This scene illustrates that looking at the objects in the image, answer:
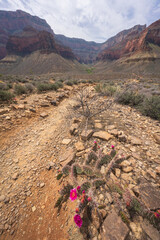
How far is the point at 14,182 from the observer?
1.88m

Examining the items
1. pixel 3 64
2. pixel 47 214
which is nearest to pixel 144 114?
pixel 47 214

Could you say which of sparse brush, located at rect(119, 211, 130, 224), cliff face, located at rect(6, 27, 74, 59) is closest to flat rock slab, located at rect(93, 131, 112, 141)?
sparse brush, located at rect(119, 211, 130, 224)

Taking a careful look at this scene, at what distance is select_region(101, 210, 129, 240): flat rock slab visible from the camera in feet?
3.41

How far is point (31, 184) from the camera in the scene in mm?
1814

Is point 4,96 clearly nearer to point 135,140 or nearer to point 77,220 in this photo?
point 77,220

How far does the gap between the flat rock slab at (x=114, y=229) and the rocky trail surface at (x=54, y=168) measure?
0.01 meters

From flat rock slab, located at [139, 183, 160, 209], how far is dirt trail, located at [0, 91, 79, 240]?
46.4 inches

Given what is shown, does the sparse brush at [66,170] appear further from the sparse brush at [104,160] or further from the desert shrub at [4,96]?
the desert shrub at [4,96]

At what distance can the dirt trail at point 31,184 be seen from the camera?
1346mm

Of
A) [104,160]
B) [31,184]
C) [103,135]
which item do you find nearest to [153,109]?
[103,135]

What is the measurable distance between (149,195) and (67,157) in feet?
4.98

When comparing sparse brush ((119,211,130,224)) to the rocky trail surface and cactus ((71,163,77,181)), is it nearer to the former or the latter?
the rocky trail surface

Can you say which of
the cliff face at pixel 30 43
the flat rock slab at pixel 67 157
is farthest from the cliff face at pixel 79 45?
the flat rock slab at pixel 67 157

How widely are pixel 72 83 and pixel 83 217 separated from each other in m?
10.9
